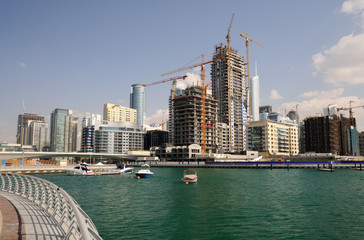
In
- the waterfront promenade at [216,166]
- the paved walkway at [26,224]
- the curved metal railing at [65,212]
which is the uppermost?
the curved metal railing at [65,212]

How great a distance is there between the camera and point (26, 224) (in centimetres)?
1672

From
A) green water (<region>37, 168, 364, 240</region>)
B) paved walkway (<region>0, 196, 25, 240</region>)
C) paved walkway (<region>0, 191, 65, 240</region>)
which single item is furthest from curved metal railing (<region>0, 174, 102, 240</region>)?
green water (<region>37, 168, 364, 240</region>)

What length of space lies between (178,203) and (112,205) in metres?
9.91

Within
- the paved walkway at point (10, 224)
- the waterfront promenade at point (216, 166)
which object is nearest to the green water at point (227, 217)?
the paved walkway at point (10, 224)

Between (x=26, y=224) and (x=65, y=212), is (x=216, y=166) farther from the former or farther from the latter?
(x=65, y=212)

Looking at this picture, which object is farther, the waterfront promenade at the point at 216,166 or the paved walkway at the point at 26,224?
the waterfront promenade at the point at 216,166

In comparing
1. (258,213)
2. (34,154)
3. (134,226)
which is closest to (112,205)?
(134,226)

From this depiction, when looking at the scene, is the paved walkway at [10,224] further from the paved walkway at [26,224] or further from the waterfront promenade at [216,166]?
the waterfront promenade at [216,166]

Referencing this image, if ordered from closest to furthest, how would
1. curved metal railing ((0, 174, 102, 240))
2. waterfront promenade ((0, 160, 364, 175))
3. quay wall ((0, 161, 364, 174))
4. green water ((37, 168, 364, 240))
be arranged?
curved metal railing ((0, 174, 102, 240)) < green water ((37, 168, 364, 240)) < waterfront promenade ((0, 160, 364, 175)) < quay wall ((0, 161, 364, 174))

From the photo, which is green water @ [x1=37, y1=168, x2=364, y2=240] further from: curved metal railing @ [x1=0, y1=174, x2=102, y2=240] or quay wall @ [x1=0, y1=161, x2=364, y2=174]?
quay wall @ [x1=0, y1=161, x2=364, y2=174]

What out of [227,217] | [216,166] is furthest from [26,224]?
[216,166]

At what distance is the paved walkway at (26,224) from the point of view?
47.9 ft

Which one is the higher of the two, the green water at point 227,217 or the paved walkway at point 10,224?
the paved walkway at point 10,224

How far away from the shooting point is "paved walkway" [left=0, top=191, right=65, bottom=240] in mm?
14602
